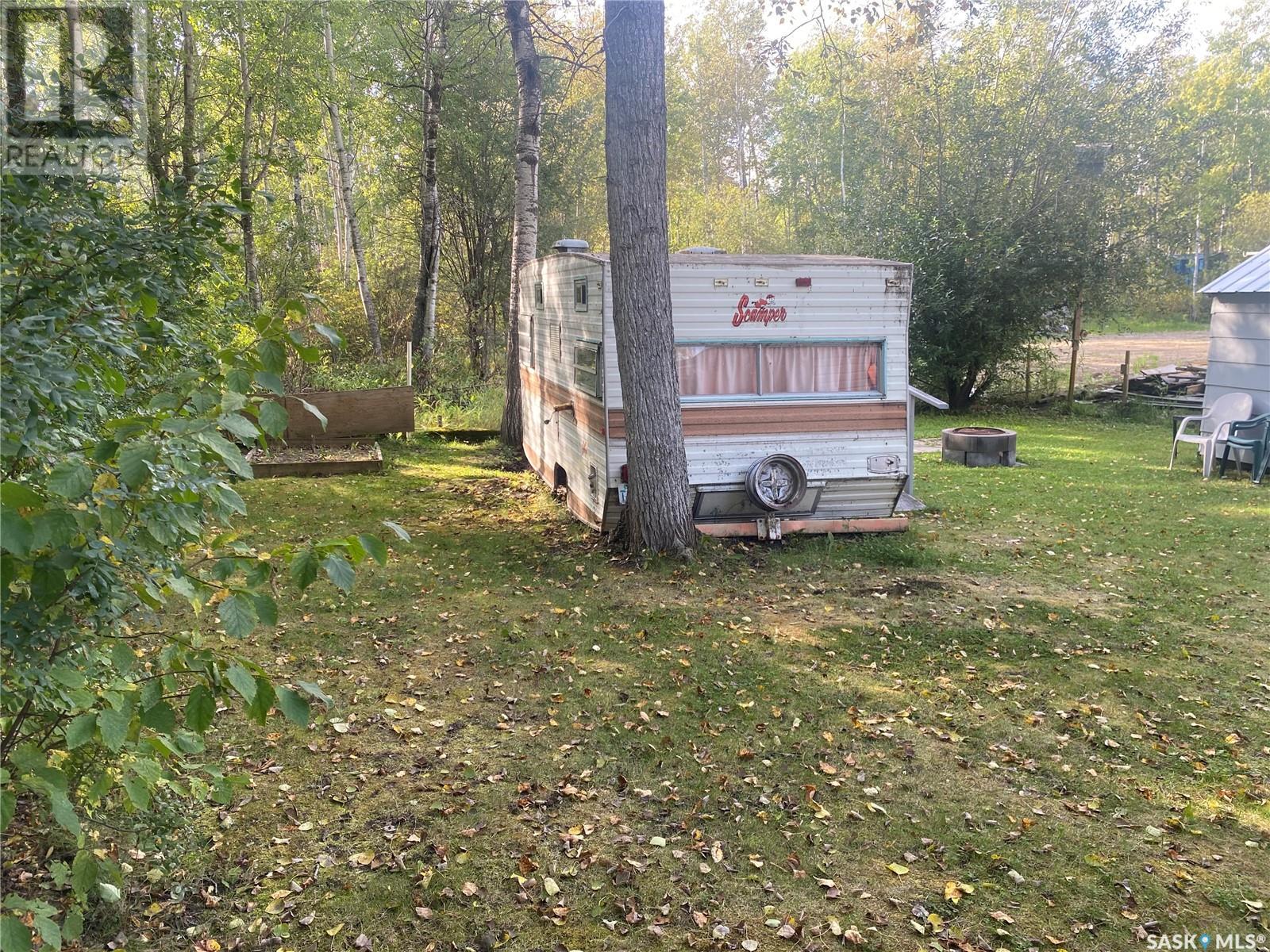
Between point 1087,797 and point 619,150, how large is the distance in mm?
5441

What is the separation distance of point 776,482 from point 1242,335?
825cm

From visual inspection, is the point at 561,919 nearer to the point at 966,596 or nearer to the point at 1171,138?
the point at 966,596

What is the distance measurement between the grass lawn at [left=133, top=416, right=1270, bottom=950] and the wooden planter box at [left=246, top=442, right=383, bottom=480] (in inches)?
108

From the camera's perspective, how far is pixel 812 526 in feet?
24.9

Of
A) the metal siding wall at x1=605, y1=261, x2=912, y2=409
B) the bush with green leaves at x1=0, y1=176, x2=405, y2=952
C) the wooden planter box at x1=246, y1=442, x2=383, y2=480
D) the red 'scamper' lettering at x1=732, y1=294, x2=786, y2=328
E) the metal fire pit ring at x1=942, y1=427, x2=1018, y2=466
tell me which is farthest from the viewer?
the metal fire pit ring at x1=942, y1=427, x2=1018, y2=466

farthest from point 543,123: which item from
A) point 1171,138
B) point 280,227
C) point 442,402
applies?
point 1171,138

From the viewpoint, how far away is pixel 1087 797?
147 inches

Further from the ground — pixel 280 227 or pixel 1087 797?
pixel 280 227

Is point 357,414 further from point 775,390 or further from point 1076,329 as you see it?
point 1076,329

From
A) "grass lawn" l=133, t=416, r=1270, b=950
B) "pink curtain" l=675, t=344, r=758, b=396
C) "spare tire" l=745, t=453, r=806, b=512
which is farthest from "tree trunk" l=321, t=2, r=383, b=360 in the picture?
"spare tire" l=745, t=453, r=806, b=512

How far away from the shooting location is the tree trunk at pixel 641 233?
6.57 m

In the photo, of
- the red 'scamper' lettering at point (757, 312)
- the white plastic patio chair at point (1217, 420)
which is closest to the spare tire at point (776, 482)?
the red 'scamper' lettering at point (757, 312)

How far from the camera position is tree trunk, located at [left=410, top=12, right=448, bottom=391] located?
1355 cm

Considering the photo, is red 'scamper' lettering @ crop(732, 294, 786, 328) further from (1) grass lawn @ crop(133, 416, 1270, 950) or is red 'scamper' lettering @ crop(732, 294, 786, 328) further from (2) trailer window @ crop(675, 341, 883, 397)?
(1) grass lawn @ crop(133, 416, 1270, 950)
